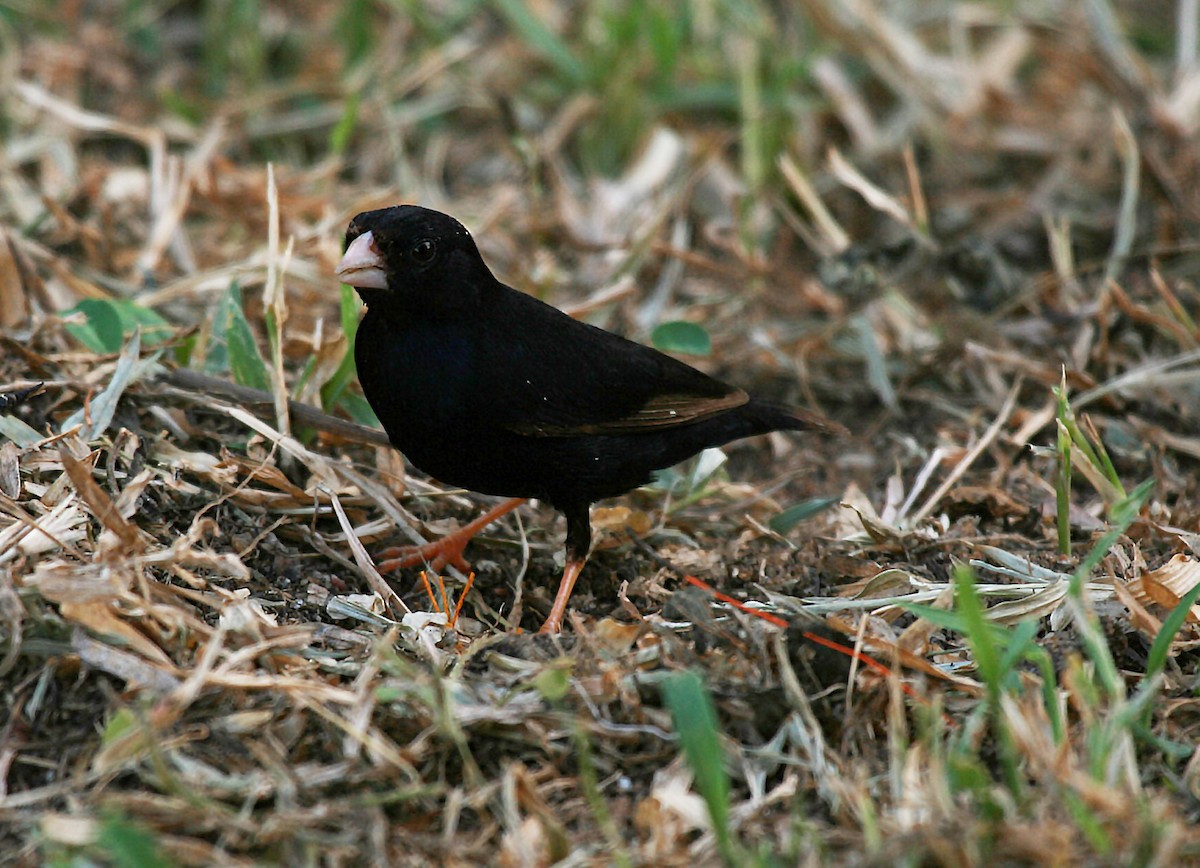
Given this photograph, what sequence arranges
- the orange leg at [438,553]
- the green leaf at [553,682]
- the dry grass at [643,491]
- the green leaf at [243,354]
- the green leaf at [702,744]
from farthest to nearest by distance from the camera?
1. the green leaf at [243,354]
2. the orange leg at [438,553]
3. the green leaf at [553,682]
4. the dry grass at [643,491]
5. the green leaf at [702,744]

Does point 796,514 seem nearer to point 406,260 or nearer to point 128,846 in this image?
point 406,260

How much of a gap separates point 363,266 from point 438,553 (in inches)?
35.6

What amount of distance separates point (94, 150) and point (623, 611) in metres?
4.15

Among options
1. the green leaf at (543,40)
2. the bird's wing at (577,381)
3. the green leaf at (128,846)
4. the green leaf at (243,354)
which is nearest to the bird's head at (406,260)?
the bird's wing at (577,381)

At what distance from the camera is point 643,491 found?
459cm

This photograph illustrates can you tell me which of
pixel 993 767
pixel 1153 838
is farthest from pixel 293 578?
pixel 1153 838

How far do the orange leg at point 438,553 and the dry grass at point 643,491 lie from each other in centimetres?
7

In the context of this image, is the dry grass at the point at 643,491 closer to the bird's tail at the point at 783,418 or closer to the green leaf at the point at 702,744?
the green leaf at the point at 702,744

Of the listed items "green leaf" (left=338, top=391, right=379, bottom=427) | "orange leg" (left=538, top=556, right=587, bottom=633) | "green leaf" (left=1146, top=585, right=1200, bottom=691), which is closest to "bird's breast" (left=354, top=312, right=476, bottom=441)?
"green leaf" (left=338, top=391, right=379, bottom=427)

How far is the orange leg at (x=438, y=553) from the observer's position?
4004 mm

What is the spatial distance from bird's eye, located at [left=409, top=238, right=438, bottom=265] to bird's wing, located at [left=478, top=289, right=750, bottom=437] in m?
0.26

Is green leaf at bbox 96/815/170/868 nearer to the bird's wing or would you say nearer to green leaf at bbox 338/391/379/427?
the bird's wing

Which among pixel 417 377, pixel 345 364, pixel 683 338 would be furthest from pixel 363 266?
pixel 683 338

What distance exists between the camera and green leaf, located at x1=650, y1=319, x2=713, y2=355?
4.81m
